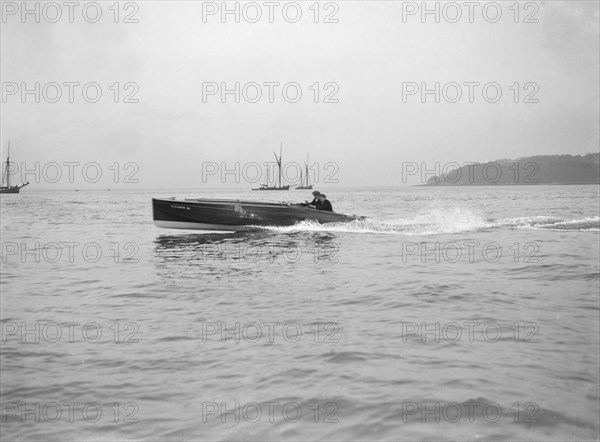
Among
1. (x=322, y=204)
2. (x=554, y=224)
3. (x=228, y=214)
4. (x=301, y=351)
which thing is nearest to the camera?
(x=301, y=351)

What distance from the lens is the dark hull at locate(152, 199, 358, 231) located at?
867 inches

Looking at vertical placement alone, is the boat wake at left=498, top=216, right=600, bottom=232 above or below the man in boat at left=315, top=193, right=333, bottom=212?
below

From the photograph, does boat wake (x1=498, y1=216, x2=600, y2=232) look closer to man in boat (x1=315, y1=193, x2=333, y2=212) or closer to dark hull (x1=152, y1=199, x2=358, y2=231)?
man in boat (x1=315, y1=193, x2=333, y2=212)

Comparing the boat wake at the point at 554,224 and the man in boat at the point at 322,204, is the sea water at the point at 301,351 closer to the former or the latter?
the man in boat at the point at 322,204

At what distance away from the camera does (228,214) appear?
871 inches

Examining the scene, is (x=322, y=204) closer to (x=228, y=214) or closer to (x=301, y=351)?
(x=228, y=214)

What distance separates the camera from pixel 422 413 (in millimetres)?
4543

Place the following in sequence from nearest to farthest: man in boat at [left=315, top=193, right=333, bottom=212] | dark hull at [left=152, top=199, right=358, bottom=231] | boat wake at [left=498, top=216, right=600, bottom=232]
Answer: dark hull at [left=152, top=199, right=358, bottom=231]
man in boat at [left=315, top=193, right=333, bottom=212]
boat wake at [left=498, top=216, right=600, bottom=232]

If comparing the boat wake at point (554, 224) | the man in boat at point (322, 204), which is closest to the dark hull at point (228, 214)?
the man in boat at point (322, 204)

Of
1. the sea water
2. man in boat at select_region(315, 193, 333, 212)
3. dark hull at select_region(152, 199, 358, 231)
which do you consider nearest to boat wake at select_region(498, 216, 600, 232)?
man in boat at select_region(315, 193, 333, 212)

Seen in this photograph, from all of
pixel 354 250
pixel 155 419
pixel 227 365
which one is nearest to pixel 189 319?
pixel 227 365

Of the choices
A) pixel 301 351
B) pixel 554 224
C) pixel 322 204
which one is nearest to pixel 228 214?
pixel 322 204

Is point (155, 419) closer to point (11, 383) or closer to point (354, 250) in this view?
point (11, 383)

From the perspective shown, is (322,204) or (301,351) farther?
(322,204)
